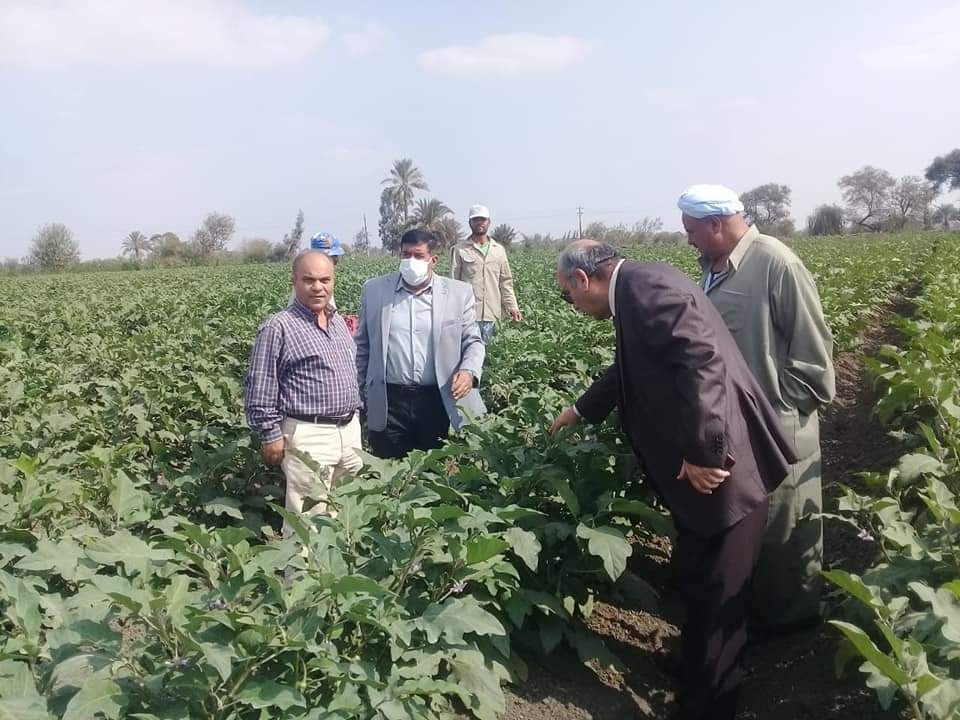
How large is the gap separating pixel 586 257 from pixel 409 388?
75.9 inches

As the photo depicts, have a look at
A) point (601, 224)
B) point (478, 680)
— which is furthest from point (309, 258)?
point (601, 224)

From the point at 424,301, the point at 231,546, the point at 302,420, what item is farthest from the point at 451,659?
the point at 424,301

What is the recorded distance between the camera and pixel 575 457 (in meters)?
3.35

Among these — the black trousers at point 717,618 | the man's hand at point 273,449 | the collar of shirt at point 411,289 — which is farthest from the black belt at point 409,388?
the black trousers at point 717,618

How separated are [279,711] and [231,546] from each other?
1.72 feet

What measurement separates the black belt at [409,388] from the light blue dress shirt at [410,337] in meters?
0.03

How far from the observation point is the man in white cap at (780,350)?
336 cm

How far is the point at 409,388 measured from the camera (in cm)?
466

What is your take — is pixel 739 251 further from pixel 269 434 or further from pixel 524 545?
pixel 269 434

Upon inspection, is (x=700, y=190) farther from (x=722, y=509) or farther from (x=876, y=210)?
(x=876, y=210)

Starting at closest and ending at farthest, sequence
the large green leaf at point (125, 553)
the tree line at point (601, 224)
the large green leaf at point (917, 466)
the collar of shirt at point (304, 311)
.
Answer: the large green leaf at point (125, 553), the large green leaf at point (917, 466), the collar of shirt at point (304, 311), the tree line at point (601, 224)

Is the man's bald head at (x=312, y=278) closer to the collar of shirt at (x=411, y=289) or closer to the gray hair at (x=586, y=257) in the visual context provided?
the collar of shirt at (x=411, y=289)

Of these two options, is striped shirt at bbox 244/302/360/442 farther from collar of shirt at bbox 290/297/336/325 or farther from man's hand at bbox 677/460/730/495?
man's hand at bbox 677/460/730/495

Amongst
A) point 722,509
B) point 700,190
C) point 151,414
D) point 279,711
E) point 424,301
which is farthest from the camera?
point 151,414
